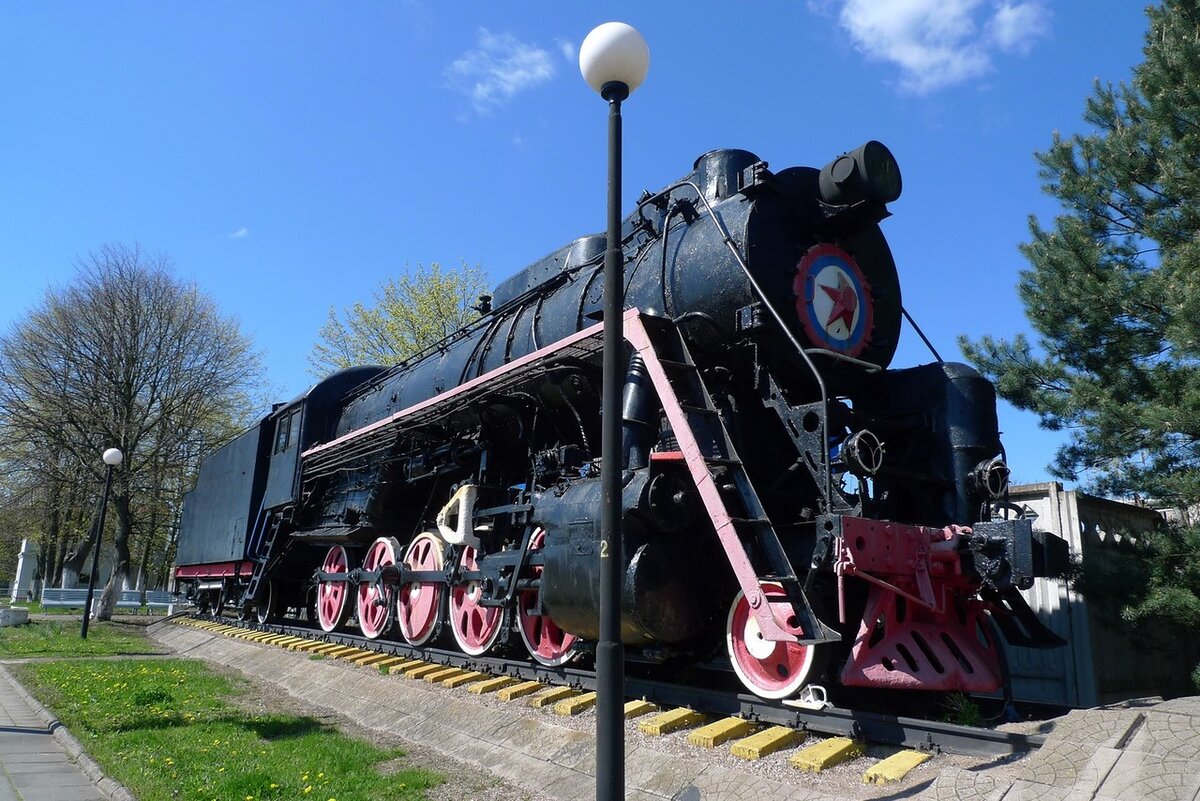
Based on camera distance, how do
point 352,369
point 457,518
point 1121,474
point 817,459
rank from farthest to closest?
point 352,369 < point 457,518 < point 1121,474 < point 817,459

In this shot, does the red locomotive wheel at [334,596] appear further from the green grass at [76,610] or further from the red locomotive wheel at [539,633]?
the green grass at [76,610]

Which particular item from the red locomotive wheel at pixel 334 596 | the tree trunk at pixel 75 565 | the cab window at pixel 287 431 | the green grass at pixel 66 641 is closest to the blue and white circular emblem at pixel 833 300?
the red locomotive wheel at pixel 334 596

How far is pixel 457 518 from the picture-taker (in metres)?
8.88

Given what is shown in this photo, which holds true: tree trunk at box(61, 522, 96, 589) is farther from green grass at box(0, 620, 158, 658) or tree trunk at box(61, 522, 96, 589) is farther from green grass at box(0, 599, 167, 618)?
green grass at box(0, 620, 158, 658)

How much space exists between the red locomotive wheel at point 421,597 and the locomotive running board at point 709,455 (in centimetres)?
293

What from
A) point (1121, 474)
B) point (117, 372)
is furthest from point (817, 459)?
point (117, 372)

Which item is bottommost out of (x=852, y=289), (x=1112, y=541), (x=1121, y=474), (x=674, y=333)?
(x=1112, y=541)

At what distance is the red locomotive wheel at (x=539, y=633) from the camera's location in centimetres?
717

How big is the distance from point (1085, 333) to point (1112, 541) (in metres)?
1.88

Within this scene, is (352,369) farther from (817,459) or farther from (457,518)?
(817,459)

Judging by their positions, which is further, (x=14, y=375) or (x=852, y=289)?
(x=14, y=375)

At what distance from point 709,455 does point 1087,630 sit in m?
4.01

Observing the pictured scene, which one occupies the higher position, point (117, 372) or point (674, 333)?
point (117, 372)

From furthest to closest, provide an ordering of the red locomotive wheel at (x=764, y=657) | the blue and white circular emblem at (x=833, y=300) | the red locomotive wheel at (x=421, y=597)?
the red locomotive wheel at (x=421, y=597) < the blue and white circular emblem at (x=833, y=300) < the red locomotive wheel at (x=764, y=657)
